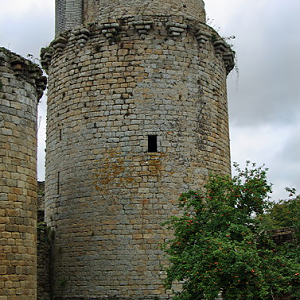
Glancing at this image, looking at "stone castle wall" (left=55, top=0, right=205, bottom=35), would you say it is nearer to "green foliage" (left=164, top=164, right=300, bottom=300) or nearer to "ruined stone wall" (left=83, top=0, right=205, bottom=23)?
"ruined stone wall" (left=83, top=0, right=205, bottom=23)

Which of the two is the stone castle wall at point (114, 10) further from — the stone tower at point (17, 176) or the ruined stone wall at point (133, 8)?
the stone tower at point (17, 176)

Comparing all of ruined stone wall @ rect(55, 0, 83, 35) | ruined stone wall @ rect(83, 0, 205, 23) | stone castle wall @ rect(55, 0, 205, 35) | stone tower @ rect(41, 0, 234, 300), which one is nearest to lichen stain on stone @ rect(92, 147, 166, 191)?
stone tower @ rect(41, 0, 234, 300)

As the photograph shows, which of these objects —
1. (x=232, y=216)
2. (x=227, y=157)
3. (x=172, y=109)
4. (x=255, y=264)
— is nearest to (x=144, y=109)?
(x=172, y=109)

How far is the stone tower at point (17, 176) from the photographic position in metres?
11.8

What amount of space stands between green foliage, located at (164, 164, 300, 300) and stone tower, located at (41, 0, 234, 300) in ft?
8.93

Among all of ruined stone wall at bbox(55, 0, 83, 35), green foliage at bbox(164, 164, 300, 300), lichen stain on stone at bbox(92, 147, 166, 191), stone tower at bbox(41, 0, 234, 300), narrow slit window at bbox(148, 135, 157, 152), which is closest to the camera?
green foliage at bbox(164, 164, 300, 300)

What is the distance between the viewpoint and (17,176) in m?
12.3

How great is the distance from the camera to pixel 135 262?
610 inches

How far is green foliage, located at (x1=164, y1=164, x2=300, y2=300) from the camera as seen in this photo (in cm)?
1155

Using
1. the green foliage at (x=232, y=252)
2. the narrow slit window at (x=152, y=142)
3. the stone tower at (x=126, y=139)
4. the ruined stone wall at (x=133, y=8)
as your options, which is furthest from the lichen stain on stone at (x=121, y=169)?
the ruined stone wall at (x=133, y=8)

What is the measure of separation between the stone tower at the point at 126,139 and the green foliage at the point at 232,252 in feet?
8.93

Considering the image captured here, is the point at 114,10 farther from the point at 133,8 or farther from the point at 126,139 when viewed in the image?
the point at 126,139

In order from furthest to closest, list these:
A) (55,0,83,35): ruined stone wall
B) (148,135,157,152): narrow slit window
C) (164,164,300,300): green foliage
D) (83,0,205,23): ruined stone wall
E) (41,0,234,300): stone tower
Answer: (55,0,83,35): ruined stone wall < (83,0,205,23): ruined stone wall < (148,135,157,152): narrow slit window < (41,0,234,300): stone tower < (164,164,300,300): green foliage

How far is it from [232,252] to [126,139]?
231 inches
